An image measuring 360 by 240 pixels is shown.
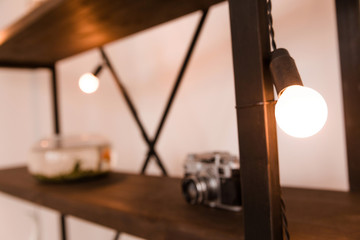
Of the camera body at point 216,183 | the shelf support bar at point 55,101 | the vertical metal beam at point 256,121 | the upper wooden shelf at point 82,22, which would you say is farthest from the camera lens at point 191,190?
the shelf support bar at point 55,101

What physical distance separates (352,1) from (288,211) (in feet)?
1.05

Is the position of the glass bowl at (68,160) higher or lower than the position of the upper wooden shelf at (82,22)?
lower

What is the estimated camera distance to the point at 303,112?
8.7 inches

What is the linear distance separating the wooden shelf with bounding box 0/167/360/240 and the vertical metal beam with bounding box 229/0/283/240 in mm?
59

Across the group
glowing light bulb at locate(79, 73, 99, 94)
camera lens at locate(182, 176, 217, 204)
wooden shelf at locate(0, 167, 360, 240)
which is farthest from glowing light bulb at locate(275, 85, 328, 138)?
glowing light bulb at locate(79, 73, 99, 94)

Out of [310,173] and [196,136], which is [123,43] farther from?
[310,173]

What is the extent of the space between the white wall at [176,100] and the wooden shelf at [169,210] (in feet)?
0.74

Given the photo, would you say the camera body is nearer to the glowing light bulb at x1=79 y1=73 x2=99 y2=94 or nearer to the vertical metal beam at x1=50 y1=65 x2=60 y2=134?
the glowing light bulb at x1=79 y1=73 x2=99 y2=94

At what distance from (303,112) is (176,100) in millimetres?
805

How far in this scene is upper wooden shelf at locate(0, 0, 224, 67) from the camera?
0.57 m

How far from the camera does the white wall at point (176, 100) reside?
0.67m

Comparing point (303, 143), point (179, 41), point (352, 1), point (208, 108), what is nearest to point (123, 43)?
point (179, 41)

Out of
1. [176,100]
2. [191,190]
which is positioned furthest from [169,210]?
[176,100]

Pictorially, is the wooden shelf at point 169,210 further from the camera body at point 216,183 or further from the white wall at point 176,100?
the white wall at point 176,100
